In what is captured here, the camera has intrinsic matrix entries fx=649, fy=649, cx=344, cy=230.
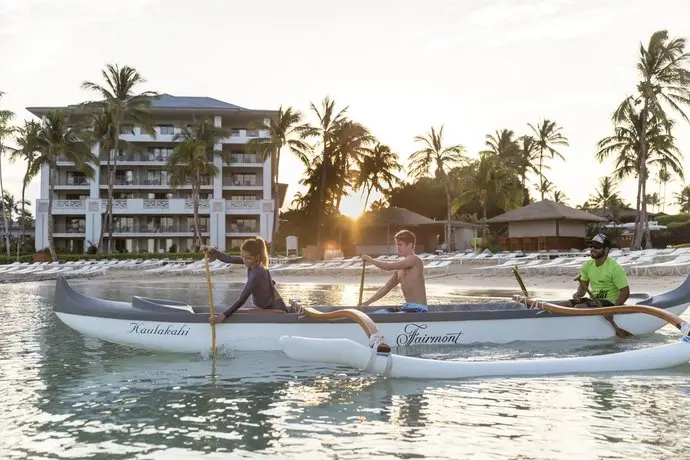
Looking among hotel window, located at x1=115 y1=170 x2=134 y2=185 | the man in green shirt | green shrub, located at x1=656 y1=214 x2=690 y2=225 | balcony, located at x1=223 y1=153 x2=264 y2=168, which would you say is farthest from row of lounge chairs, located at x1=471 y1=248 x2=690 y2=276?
hotel window, located at x1=115 y1=170 x2=134 y2=185

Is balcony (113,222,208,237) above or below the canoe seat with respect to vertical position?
above

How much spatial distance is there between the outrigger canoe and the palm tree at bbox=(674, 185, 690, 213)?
7553cm

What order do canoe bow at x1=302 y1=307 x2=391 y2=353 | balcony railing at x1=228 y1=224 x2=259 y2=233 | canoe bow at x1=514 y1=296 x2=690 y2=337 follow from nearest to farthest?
1. canoe bow at x1=302 y1=307 x2=391 y2=353
2. canoe bow at x1=514 y1=296 x2=690 y2=337
3. balcony railing at x1=228 y1=224 x2=259 y2=233

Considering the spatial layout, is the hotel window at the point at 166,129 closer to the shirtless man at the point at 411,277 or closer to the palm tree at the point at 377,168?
the palm tree at the point at 377,168

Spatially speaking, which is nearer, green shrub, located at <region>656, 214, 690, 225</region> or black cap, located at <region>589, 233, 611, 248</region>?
black cap, located at <region>589, 233, 611, 248</region>

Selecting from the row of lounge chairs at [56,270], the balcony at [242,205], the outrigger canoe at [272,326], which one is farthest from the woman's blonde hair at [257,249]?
the balcony at [242,205]

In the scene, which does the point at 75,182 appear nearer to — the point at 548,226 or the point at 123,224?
the point at 123,224

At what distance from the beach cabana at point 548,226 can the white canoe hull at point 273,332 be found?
117ft

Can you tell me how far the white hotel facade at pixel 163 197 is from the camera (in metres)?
56.6

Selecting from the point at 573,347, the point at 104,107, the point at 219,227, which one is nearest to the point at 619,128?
the point at 219,227

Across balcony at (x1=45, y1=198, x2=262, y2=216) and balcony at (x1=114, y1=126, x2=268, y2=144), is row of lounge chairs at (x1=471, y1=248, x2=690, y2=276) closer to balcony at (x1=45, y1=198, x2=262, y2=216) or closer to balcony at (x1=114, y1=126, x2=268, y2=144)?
balcony at (x1=45, y1=198, x2=262, y2=216)

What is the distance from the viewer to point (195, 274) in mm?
35594

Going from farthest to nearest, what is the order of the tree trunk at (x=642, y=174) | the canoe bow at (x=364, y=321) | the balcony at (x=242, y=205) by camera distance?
1. the balcony at (x=242, y=205)
2. the tree trunk at (x=642, y=174)
3. the canoe bow at (x=364, y=321)

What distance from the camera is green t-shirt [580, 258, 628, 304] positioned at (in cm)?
979
